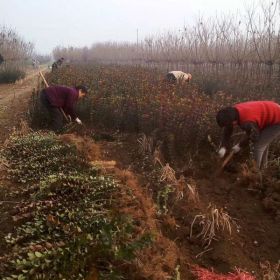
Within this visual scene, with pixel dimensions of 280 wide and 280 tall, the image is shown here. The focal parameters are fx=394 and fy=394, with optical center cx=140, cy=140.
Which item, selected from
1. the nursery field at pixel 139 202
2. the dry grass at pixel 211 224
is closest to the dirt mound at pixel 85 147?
the nursery field at pixel 139 202

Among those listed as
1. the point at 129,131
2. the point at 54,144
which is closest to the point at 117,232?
the point at 54,144

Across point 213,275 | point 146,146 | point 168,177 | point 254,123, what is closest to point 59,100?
point 146,146

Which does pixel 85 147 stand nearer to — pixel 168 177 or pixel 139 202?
pixel 168 177

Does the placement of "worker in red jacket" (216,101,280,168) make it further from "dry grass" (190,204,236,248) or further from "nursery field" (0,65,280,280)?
"dry grass" (190,204,236,248)

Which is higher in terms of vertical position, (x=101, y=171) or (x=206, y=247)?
(x=101, y=171)

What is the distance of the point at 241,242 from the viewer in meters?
4.10

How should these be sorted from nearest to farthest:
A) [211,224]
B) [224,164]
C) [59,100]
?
1. [211,224]
2. [224,164]
3. [59,100]

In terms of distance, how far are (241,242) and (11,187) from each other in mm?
2485

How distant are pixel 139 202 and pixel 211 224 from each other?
0.78 meters

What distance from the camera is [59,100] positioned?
7.05m

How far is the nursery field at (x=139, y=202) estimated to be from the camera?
273cm

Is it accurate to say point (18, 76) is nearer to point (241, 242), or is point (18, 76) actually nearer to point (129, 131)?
point (129, 131)

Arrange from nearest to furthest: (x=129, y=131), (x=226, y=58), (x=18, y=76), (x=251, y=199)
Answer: (x=251, y=199) → (x=129, y=131) → (x=226, y=58) → (x=18, y=76)

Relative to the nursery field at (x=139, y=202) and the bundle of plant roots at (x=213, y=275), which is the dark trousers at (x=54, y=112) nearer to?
the nursery field at (x=139, y=202)
